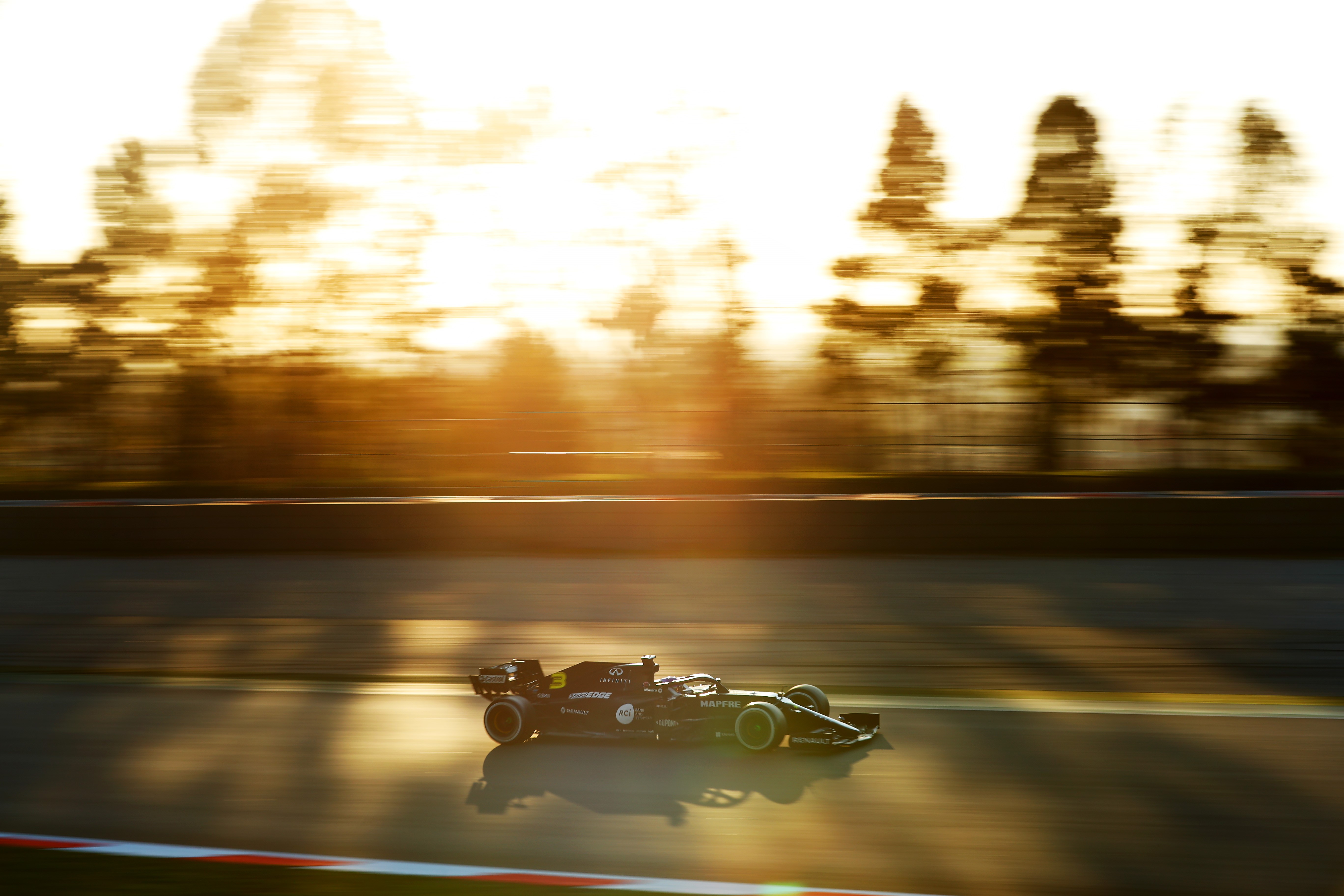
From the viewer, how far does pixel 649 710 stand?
4836 millimetres

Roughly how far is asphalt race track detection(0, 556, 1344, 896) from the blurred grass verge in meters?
0.24

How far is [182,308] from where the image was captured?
2003 cm

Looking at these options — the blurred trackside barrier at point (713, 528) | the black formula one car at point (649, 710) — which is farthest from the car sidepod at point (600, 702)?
the blurred trackside barrier at point (713, 528)

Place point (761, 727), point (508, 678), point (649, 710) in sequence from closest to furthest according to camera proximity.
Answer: point (761, 727) → point (649, 710) → point (508, 678)

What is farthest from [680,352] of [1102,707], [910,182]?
[1102,707]

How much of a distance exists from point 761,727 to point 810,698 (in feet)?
1.49

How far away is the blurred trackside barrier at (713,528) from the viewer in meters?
12.2

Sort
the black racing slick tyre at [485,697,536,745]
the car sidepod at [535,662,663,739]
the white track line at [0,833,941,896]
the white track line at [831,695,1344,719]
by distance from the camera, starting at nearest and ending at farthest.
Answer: the white track line at [0,833,941,896], the car sidepod at [535,662,663,739], the black racing slick tyre at [485,697,536,745], the white track line at [831,695,1344,719]

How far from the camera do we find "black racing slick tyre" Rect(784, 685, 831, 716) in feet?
16.1

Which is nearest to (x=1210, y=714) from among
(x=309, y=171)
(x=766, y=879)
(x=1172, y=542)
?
(x=766, y=879)

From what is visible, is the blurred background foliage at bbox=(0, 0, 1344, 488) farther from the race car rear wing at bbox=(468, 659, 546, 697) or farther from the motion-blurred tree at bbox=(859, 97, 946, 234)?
the race car rear wing at bbox=(468, 659, 546, 697)

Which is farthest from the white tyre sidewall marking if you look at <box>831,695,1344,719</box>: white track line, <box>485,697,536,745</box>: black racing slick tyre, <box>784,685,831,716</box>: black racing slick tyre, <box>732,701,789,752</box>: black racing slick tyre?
<box>831,695,1344,719</box>: white track line

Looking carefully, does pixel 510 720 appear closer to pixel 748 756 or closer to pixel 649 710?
pixel 649 710

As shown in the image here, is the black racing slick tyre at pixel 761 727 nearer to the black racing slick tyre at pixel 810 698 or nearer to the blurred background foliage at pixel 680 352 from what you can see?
the black racing slick tyre at pixel 810 698
